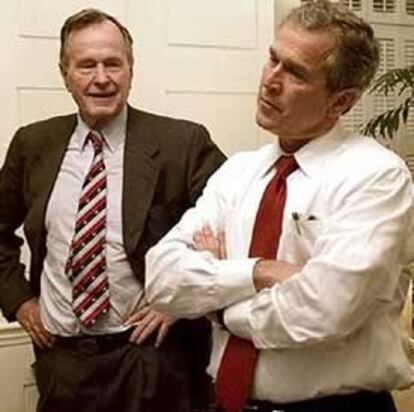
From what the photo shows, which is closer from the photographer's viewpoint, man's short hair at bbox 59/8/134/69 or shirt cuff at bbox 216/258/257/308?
shirt cuff at bbox 216/258/257/308

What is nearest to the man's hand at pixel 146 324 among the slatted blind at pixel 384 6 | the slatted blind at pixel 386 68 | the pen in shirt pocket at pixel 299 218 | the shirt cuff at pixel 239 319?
the shirt cuff at pixel 239 319

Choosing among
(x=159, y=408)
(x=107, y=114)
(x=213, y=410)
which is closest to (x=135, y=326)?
(x=159, y=408)

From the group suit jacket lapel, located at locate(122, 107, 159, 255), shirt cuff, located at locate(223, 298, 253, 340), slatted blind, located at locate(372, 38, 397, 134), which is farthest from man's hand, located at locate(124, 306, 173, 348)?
slatted blind, located at locate(372, 38, 397, 134)

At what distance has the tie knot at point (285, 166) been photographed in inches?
65.2

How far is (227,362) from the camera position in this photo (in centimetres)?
163

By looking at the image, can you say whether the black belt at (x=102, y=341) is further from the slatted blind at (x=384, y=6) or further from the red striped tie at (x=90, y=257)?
the slatted blind at (x=384, y=6)

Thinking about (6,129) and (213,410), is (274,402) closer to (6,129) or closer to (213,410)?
(213,410)

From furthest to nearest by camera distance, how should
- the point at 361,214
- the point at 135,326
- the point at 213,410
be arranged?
the point at 135,326
the point at 213,410
the point at 361,214

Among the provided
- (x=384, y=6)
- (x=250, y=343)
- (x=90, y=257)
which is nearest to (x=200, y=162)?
(x=90, y=257)

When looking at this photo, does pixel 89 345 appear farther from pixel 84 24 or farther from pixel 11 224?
pixel 84 24

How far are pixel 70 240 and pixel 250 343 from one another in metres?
0.76

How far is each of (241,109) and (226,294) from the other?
1.86 metres

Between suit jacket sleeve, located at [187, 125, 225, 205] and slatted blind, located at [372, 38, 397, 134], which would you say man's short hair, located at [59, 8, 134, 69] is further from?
slatted blind, located at [372, 38, 397, 134]

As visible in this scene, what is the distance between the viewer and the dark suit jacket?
2170 millimetres
